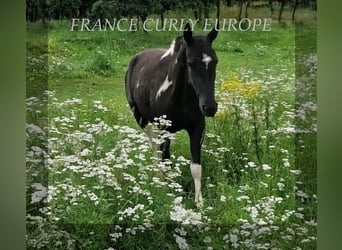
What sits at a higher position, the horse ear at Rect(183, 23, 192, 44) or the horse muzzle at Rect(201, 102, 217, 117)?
the horse ear at Rect(183, 23, 192, 44)

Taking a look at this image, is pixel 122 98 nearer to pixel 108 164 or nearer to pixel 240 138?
pixel 108 164

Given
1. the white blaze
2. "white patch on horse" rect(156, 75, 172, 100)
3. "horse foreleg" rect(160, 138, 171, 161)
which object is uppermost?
"white patch on horse" rect(156, 75, 172, 100)

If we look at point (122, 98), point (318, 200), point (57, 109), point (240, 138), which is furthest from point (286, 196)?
point (57, 109)

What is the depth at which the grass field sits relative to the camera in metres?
2.90

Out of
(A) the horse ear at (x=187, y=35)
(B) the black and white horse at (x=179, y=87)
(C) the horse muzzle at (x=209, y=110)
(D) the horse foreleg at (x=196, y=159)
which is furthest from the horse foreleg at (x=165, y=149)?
(A) the horse ear at (x=187, y=35)

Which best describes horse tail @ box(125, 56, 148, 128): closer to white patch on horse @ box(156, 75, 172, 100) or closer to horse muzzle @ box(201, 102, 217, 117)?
white patch on horse @ box(156, 75, 172, 100)

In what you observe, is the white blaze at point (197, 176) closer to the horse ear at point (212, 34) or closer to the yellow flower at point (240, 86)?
the yellow flower at point (240, 86)

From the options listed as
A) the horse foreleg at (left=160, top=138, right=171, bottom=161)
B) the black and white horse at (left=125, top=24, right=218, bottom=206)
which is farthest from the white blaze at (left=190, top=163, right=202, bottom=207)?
the horse foreleg at (left=160, top=138, right=171, bottom=161)

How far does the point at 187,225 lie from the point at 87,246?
518 mm

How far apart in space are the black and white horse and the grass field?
41 millimetres

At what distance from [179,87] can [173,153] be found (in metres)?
0.34

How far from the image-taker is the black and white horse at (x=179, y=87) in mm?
2896

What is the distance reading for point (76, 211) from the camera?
294 centimetres
